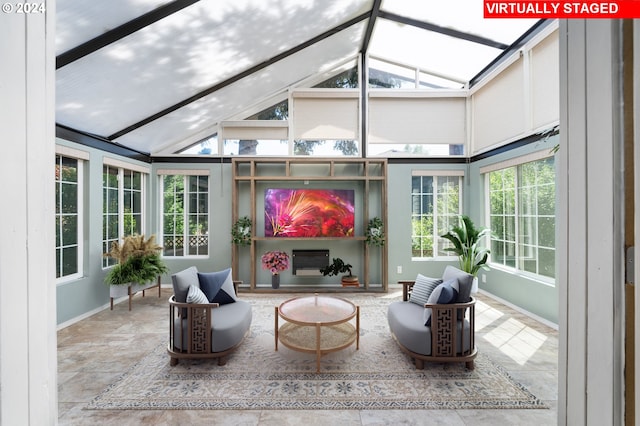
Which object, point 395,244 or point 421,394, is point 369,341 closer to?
point 421,394

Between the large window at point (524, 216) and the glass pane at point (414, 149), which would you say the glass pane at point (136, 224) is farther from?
the large window at point (524, 216)

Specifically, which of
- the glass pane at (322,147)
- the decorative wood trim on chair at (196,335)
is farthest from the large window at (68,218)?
the glass pane at (322,147)

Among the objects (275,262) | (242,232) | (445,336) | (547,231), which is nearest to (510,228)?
(547,231)

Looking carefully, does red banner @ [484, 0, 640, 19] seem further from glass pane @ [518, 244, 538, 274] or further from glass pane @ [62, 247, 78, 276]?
glass pane @ [62, 247, 78, 276]

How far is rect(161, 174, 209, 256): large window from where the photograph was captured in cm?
553

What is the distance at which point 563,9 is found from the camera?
88 cm

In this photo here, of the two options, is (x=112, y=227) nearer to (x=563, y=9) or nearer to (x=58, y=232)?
(x=58, y=232)

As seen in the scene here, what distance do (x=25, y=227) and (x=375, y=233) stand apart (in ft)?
15.9

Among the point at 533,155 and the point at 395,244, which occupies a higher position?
the point at 533,155

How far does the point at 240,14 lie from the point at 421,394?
4.06 meters

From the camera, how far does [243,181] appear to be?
5414 mm

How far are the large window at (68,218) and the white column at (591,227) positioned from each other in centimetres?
497

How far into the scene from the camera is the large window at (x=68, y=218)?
3693 mm

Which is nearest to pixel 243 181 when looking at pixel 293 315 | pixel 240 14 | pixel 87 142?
pixel 87 142
